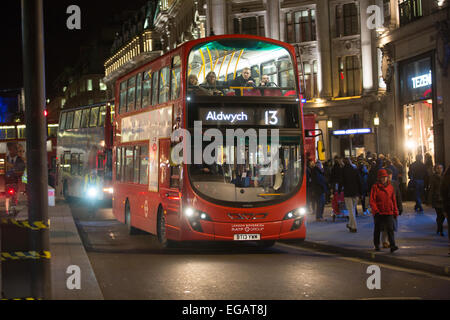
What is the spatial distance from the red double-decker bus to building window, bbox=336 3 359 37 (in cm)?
3244

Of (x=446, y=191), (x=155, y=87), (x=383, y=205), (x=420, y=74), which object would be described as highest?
(x=420, y=74)

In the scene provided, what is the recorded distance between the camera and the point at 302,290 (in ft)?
34.1

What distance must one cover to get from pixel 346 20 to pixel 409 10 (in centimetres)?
1866

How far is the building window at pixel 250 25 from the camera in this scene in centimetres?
5059

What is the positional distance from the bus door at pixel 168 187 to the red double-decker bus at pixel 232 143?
2 cm

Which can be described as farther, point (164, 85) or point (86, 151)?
point (86, 151)

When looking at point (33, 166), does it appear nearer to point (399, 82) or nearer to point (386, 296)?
point (386, 296)

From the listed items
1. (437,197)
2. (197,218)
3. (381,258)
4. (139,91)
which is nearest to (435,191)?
(437,197)

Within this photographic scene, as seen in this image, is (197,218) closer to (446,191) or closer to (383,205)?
(383,205)

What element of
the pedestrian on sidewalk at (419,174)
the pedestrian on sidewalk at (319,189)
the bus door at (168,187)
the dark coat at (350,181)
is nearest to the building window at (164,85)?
the bus door at (168,187)

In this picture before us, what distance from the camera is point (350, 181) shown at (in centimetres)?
1850

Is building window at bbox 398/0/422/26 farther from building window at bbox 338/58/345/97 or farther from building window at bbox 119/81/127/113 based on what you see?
building window at bbox 338/58/345/97

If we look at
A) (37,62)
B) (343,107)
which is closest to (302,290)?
(37,62)

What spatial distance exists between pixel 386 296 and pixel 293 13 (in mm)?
41331
